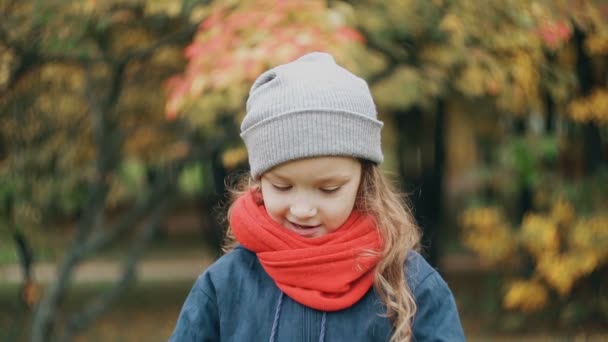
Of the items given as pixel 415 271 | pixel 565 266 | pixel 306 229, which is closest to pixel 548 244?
pixel 565 266

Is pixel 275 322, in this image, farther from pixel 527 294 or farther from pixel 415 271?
pixel 527 294

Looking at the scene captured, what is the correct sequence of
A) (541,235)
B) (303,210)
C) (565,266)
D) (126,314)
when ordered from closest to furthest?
(303,210) → (565,266) → (541,235) → (126,314)

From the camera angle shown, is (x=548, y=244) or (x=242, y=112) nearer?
(x=242, y=112)

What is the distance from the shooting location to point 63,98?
7.52 meters

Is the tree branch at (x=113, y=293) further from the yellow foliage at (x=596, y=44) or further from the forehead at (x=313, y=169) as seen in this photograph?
the forehead at (x=313, y=169)

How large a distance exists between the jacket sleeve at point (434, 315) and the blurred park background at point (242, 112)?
250 cm

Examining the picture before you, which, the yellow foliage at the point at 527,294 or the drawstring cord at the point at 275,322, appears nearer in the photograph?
the drawstring cord at the point at 275,322

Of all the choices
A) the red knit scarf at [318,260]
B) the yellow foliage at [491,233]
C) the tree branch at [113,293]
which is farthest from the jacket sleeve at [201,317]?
the yellow foliage at [491,233]

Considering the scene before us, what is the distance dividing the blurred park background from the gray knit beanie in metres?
2.29

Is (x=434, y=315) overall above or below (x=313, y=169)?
below

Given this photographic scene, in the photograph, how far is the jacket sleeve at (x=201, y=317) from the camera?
7.73ft

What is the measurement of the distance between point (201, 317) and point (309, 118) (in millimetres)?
528

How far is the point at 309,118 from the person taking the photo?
2283mm

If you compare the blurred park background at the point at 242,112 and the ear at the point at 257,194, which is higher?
the ear at the point at 257,194
